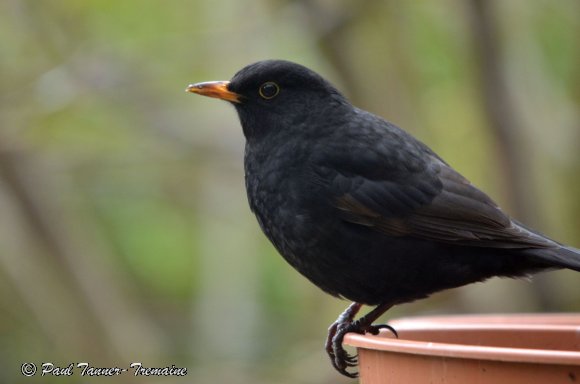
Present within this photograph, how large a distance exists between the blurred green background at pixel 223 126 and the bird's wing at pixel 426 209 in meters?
2.13

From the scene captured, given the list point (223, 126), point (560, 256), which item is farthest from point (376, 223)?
point (223, 126)

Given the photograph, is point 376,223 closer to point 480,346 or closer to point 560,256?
point 560,256

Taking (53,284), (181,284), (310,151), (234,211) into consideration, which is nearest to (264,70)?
(310,151)

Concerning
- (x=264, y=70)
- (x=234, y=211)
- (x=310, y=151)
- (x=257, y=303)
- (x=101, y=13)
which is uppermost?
(x=101, y=13)

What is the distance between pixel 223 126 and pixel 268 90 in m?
2.83

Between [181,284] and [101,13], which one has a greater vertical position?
[101,13]

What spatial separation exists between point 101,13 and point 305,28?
2224mm

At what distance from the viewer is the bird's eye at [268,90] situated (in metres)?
4.07

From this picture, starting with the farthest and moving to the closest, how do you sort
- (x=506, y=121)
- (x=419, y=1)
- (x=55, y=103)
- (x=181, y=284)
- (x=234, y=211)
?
(x=181, y=284), (x=234, y=211), (x=419, y=1), (x=55, y=103), (x=506, y=121)

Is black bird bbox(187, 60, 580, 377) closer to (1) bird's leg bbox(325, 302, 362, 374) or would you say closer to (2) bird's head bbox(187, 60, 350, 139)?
(1) bird's leg bbox(325, 302, 362, 374)

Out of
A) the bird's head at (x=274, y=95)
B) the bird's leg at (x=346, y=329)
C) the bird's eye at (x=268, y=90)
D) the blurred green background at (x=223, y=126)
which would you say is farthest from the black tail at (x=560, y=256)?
the blurred green background at (x=223, y=126)

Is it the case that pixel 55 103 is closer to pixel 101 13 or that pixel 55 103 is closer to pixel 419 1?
pixel 101 13

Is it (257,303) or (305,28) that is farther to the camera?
(257,303)

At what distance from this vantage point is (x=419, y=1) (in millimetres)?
6840
